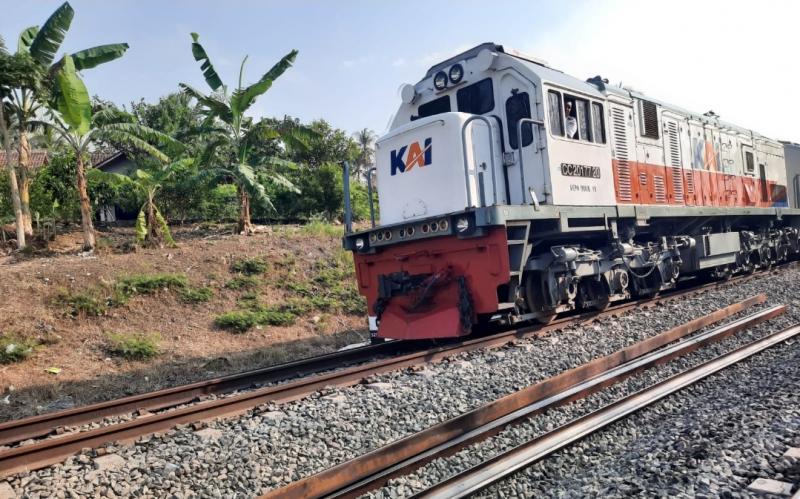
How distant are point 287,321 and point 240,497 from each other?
772cm

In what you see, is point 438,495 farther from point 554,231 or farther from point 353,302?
point 353,302

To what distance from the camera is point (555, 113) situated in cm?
754

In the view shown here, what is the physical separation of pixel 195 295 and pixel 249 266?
190 cm

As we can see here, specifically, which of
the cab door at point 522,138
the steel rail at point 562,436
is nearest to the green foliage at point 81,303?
the cab door at point 522,138

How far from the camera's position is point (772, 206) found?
49.5 feet

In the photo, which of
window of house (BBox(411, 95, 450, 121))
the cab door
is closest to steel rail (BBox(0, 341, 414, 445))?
the cab door

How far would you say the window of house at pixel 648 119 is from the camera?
9.47 meters

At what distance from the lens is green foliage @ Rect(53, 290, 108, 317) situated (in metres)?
9.88

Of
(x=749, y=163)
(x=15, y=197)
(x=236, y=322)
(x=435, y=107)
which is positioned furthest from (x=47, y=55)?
(x=749, y=163)

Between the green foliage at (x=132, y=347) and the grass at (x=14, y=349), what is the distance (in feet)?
3.58

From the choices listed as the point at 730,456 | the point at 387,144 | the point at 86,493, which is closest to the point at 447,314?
the point at 387,144

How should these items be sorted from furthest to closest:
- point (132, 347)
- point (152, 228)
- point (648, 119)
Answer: point (152, 228)
point (648, 119)
point (132, 347)

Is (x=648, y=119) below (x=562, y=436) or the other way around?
the other way around

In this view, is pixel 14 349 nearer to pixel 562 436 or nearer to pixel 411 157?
pixel 411 157
